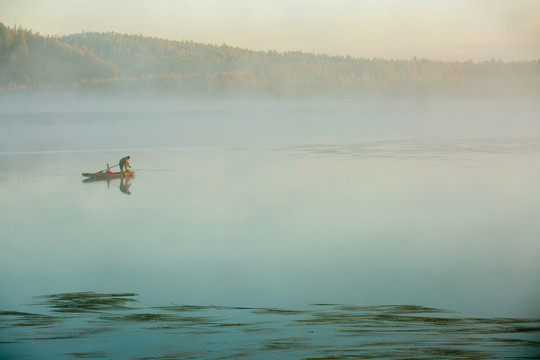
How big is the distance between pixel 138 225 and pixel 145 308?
3866 millimetres

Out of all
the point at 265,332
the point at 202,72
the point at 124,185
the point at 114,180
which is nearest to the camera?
the point at 265,332

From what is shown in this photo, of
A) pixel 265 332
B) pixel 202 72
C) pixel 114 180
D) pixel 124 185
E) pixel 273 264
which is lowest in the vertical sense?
pixel 265 332

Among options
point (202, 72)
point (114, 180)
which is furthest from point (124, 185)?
point (202, 72)

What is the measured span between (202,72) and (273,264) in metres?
62.9

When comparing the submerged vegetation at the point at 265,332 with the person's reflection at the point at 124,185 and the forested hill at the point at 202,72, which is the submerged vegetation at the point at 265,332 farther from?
the forested hill at the point at 202,72

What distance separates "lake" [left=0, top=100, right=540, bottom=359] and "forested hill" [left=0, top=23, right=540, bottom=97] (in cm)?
3187

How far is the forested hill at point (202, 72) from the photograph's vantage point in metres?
50.6

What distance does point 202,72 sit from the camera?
67.5 m

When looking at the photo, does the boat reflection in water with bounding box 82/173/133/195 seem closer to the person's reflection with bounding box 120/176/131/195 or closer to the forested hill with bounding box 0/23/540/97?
the person's reflection with bounding box 120/176/131/195

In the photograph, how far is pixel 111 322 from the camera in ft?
13.6

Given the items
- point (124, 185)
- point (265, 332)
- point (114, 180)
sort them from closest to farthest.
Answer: point (265, 332) < point (124, 185) < point (114, 180)

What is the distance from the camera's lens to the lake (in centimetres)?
378

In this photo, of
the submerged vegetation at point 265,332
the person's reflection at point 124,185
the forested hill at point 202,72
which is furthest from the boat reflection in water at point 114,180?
the forested hill at point 202,72

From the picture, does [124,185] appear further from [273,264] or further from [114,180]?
[273,264]
